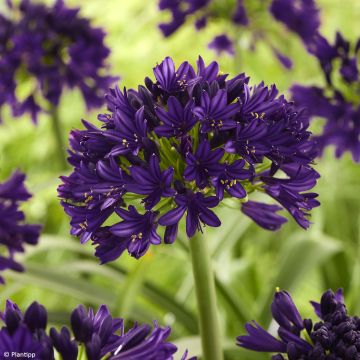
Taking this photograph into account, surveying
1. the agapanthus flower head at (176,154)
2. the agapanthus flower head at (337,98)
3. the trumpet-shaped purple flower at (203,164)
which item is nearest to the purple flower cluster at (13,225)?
the agapanthus flower head at (176,154)

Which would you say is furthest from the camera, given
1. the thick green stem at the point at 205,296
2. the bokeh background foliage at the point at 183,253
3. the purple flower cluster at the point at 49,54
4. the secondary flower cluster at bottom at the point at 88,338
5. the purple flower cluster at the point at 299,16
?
the purple flower cluster at the point at 299,16

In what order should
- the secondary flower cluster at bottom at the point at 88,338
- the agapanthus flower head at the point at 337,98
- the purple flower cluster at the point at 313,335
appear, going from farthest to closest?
the agapanthus flower head at the point at 337,98, the purple flower cluster at the point at 313,335, the secondary flower cluster at bottom at the point at 88,338

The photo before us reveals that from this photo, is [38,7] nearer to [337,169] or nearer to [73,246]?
[73,246]

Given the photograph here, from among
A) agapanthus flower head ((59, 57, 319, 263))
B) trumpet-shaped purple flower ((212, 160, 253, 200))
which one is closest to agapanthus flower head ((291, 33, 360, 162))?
agapanthus flower head ((59, 57, 319, 263))

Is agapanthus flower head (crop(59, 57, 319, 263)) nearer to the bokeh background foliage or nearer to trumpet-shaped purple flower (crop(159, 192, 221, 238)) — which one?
trumpet-shaped purple flower (crop(159, 192, 221, 238))

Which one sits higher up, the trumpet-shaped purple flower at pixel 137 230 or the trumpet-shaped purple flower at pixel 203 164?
the trumpet-shaped purple flower at pixel 203 164

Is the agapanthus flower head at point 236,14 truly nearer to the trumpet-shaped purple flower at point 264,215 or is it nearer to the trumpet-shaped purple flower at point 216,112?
the trumpet-shaped purple flower at point 264,215
